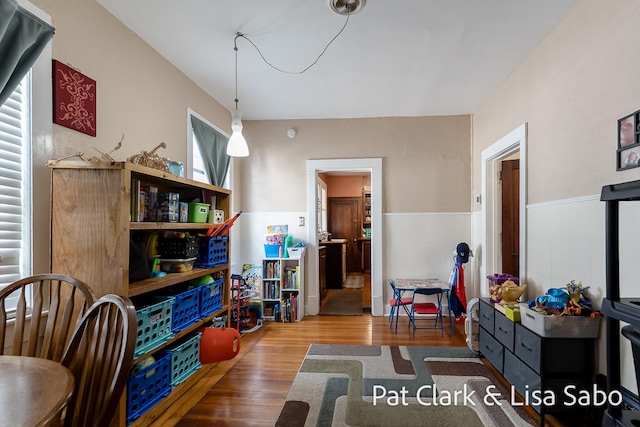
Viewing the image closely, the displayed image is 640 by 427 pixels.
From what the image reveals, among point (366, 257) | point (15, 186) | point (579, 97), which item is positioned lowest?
point (366, 257)

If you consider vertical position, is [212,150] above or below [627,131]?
above

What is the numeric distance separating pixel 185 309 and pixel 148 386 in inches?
21.0

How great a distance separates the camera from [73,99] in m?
1.89

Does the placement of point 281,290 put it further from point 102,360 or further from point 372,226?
point 102,360

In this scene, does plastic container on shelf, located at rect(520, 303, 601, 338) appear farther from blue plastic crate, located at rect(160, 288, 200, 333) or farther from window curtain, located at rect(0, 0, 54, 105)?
window curtain, located at rect(0, 0, 54, 105)

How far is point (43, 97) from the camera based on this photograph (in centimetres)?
172

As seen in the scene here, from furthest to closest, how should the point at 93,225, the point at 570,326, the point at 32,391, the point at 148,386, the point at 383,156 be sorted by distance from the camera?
1. the point at 383,156
2. the point at 148,386
3. the point at 570,326
4. the point at 93,225
5. the point at 32,391

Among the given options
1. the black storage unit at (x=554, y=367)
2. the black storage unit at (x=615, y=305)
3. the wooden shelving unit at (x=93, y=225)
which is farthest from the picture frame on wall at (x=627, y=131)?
the wooden shelving unit at (x=93, y=225)

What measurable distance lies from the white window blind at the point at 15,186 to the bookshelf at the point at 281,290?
2.62m

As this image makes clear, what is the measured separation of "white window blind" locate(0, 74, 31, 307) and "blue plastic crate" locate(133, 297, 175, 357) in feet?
2.09

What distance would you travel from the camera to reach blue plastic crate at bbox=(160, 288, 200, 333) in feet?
7.40

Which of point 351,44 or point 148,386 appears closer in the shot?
point 148,386

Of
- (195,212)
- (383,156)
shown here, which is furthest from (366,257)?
(195,212)

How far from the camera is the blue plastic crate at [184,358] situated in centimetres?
224
